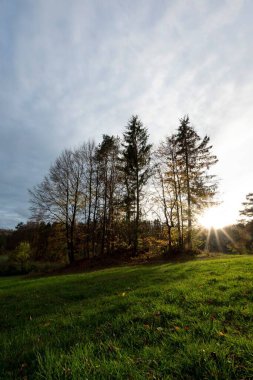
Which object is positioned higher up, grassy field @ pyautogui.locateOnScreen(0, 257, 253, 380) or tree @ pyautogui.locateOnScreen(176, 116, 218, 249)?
tree @ pyautogui.locateOnScreen(176, 116, 218, 249)

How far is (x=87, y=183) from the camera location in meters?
32.7

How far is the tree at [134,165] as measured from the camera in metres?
28.2

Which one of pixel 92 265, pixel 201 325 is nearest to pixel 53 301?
pixel 201 325

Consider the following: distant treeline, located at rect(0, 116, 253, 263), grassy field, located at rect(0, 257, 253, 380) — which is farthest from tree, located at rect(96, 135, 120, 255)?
grassy field, located at rect(0, 257, 253, 380)

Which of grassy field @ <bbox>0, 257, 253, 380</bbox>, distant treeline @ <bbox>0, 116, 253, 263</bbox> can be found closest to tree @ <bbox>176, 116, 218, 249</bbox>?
distant treeline @ <bbox>0, 116, 253, 263</bbox>

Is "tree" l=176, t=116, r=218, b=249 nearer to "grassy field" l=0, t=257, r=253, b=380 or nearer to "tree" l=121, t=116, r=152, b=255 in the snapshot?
"tree" l=121, t=116, r=152, b=255

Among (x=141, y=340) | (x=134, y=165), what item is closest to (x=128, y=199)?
(x=134, y=165)

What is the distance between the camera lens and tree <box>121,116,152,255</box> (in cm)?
2825

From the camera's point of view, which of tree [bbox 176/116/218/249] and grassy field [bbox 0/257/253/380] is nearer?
grassy field [bbox 0/257/253/380]

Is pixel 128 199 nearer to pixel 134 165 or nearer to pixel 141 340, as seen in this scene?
pixel 134 165

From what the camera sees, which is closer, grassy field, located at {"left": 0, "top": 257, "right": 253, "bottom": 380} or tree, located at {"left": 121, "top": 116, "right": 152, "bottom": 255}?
grassy field, located at {"left": 0, "top": 257, "right": 253, "bottom": 380}

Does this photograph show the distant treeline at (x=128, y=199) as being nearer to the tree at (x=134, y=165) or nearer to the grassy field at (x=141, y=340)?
the tree at (x=134, y=165)

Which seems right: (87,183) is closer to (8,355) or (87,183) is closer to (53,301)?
(53,301)

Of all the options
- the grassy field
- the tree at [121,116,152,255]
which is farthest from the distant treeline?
the grassy field
